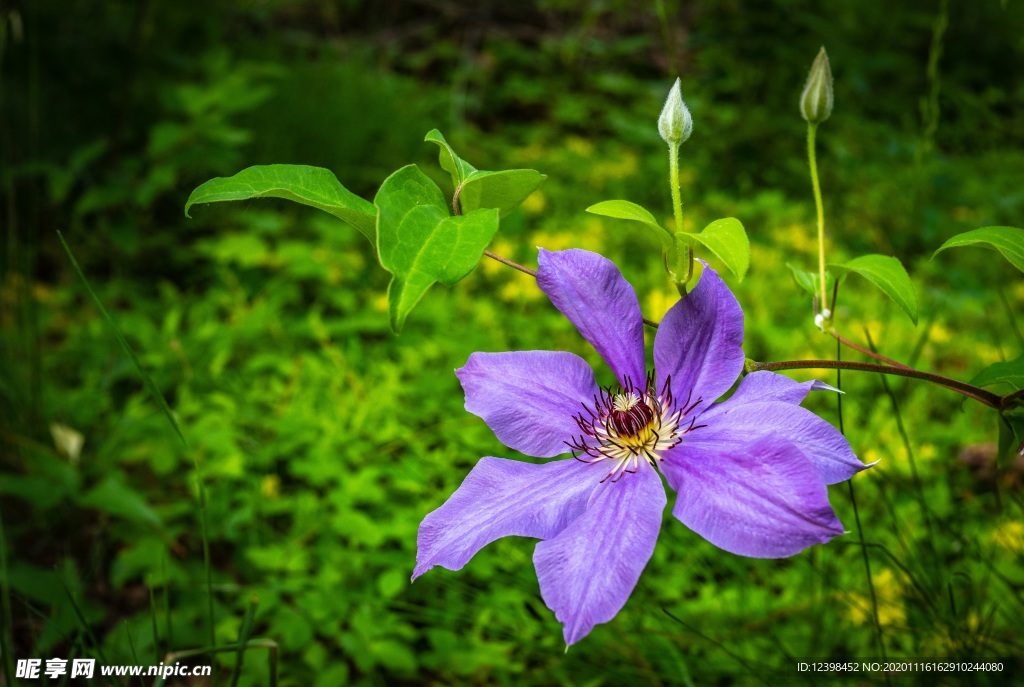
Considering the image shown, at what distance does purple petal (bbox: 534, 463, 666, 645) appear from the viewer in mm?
542

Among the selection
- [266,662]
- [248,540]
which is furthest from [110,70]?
[266,662]

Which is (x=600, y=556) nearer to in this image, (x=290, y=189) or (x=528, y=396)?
(x=528, y=396)

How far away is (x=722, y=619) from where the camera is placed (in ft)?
4.16

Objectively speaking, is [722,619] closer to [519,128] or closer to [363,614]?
[363,614]

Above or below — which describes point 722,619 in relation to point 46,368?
below

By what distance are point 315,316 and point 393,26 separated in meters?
3.70

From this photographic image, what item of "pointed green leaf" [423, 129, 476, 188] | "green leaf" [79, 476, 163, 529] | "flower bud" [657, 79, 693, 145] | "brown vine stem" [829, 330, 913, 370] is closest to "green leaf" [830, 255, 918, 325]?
"brown vine stem" [829, 330, 913, 370]

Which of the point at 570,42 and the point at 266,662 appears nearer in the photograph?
the point at 266,662

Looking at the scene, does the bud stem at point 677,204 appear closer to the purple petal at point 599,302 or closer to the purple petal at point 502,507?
the purple petal at point 599,302

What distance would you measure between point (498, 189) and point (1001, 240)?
367mm

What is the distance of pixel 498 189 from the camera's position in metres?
0.65

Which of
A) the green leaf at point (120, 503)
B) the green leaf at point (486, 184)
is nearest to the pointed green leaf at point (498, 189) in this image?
the green leaf at point (486, 184)

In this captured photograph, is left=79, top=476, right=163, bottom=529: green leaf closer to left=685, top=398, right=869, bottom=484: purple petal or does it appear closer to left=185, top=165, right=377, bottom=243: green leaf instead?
left=185, top=165, right=377, bottom=243: green leaf

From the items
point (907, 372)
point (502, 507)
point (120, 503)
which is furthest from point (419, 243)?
point (120, 503)
